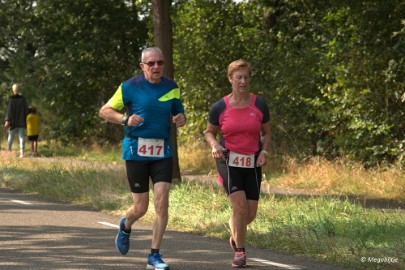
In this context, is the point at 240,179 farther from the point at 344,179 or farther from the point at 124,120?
the point at 344,179

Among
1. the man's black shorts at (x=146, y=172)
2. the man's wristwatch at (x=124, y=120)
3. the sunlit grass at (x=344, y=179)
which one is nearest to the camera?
the man's wristwatch at (x=124, y=120)

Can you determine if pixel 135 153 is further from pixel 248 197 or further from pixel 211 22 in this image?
pixel 211 22

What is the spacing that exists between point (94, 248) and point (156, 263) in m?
1.74

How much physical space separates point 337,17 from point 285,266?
14706 mm

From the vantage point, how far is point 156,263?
9117 mm

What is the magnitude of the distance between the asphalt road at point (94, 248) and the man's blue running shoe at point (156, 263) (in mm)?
218

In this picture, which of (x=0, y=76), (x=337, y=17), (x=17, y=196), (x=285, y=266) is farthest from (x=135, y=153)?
(x=0, y=76)

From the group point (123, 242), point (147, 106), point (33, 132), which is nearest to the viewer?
point (147, 106)

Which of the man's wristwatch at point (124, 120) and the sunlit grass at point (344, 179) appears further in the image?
the sunlit grass at point (344, 179)

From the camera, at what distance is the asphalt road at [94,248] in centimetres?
961

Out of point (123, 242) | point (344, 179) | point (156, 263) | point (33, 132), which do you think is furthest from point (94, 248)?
point (33, 132)

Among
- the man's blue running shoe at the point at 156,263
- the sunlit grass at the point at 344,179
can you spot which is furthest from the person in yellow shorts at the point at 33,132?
the man's blue running shoe at the point at 156,263

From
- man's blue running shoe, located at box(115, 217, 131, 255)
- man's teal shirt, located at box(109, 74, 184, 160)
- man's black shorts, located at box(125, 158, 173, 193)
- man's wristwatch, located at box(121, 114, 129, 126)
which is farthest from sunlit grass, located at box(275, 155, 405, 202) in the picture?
man's wristwatch, located at box(121, 114, 129, 126)

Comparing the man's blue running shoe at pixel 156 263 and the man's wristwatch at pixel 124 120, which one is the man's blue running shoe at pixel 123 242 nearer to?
the man's blue running shoe at pixel 156 263
